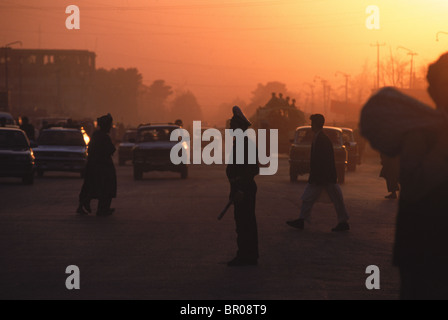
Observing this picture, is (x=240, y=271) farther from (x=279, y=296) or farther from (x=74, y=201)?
(x=74, y=201)

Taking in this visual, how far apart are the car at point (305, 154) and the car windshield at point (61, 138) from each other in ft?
27.1

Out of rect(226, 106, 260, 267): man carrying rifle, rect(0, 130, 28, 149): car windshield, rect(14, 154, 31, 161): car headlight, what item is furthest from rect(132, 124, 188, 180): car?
rect(226, 106, 260, 267): man carrying rifle

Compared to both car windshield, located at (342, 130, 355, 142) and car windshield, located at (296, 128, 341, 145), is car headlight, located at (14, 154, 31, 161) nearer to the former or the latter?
car windshield, located at (296, 128, 341, 145)

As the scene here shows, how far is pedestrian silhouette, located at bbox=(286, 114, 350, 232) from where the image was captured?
1576 cm

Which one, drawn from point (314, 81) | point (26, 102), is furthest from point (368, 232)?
point (314, 81)

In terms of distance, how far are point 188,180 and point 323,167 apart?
17.2m

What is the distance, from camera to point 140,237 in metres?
14.6

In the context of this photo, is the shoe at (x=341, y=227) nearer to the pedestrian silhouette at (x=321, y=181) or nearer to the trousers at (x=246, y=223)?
the pedestrian silhouette at (x=321, y=181)

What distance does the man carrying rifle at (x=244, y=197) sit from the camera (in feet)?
38.1

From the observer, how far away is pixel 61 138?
35812mm

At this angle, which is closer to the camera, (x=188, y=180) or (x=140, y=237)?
(x=140, y=237)

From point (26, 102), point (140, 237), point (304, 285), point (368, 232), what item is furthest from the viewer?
point (26, 102)

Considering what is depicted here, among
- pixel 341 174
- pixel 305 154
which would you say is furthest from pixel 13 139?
pixel 341 174

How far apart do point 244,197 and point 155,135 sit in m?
23.1
